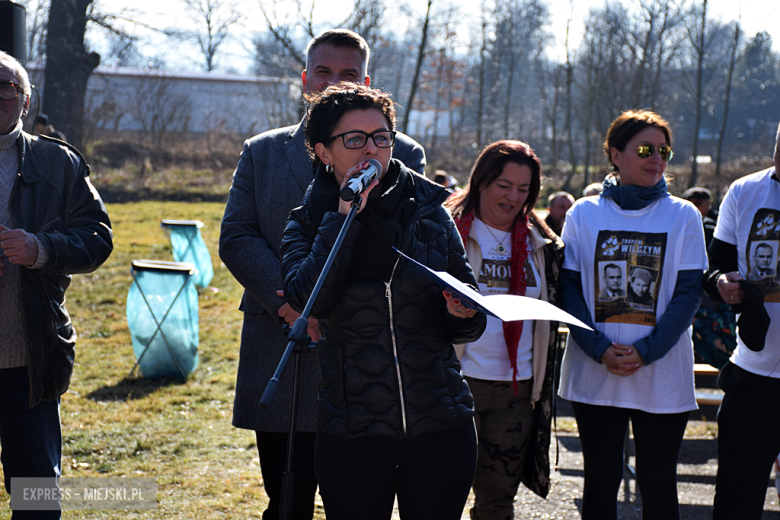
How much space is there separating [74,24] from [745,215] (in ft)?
55.8

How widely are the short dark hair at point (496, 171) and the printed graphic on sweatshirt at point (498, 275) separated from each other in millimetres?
280

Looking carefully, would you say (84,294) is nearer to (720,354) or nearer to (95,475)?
(95,475)

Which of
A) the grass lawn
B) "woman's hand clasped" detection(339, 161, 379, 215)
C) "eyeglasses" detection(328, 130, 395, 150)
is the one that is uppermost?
"eyeglasses" detection(328, 130, 395, 150)

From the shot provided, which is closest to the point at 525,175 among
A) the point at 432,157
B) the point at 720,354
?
the point at 720,354

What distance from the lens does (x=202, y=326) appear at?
892 cm

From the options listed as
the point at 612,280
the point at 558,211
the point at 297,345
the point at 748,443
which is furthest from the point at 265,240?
the point at 558,211

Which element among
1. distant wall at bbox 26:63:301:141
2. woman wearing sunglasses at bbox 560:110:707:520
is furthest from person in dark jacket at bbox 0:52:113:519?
distant wall at bbox 26:63:301:141

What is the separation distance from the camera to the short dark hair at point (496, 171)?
3316 mm

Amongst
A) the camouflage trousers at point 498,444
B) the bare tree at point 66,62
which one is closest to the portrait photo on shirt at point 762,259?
the camouflage trousers at point 498,444

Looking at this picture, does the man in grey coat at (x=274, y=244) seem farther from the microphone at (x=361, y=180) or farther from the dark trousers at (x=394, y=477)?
the microphone at (x=361, y=180)

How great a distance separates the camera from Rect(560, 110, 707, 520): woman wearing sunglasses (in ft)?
9.84

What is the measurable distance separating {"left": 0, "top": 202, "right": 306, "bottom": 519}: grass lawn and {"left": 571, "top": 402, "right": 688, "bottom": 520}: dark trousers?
75.0 inches

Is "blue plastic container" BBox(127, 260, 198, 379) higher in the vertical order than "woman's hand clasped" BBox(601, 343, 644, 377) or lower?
lower

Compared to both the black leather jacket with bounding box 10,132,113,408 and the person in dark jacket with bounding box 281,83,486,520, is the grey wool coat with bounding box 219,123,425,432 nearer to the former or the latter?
the black leather jacket with bounding box 10,132,113,408
